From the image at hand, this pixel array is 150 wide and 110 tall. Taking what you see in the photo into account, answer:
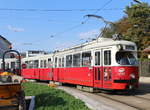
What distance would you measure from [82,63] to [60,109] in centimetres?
875

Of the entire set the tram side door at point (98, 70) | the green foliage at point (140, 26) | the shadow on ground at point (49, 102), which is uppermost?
the green foliage at point (140, 26)

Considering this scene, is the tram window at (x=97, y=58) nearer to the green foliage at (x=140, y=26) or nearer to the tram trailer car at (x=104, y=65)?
the tram trailer car at (x=104, y=65)

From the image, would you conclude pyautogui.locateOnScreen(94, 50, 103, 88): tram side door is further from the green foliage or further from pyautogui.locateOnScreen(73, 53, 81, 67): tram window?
the green foliage

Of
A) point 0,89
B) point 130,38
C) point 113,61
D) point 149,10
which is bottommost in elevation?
point 0,89

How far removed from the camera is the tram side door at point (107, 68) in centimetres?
1653

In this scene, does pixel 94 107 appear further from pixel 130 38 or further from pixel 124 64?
pixel 130 38

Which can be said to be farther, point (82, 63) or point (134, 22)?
point (134, 22)

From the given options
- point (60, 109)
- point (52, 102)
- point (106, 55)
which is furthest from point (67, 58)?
point (60, 109)

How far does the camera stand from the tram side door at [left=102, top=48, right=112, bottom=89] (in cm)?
1653

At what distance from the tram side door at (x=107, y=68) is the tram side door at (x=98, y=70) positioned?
0.26 m

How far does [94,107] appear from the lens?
11.9 m

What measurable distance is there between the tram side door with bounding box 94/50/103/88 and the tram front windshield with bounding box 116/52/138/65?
1205 millimetres

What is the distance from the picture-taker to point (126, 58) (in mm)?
16609

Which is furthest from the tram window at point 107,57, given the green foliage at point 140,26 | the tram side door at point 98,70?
the green foliage at point 140,26
